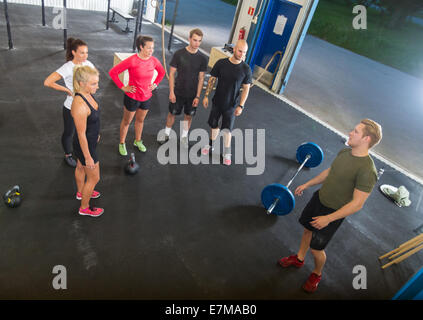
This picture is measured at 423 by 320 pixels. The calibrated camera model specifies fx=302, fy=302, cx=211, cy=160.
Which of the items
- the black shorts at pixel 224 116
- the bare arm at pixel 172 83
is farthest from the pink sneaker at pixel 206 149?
the bare arm at pixel 172 83

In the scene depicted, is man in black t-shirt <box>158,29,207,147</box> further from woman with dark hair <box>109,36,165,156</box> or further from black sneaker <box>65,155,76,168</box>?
black sneaker <box>65,155,76,168</box>

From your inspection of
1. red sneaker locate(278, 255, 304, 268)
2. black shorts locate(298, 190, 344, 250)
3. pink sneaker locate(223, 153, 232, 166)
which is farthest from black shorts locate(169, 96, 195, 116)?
red sneaker locate(278, 255, 304, 268)

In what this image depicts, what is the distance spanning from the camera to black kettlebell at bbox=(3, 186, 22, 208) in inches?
108

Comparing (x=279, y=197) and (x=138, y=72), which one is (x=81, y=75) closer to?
(x=138, y=72)

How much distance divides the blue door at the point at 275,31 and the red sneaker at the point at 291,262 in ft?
16.9

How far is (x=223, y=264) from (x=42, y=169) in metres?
2.21

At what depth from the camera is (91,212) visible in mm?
2883

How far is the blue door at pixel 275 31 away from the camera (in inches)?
257

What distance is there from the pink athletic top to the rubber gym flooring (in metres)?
0.88

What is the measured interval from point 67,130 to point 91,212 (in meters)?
0.91

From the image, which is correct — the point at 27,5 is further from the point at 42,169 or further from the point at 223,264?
the point at 223,264

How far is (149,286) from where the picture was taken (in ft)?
8.06

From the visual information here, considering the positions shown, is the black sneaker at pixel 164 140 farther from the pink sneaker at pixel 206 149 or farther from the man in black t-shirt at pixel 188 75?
the pink sneaker at pixel 206 149
